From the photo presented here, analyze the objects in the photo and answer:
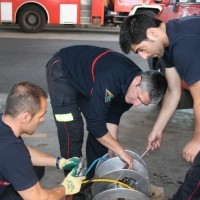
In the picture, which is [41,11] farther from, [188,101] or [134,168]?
[134,168]

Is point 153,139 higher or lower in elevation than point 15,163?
lower

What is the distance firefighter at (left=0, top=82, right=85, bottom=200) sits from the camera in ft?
6.37

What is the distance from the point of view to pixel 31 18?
12.7m

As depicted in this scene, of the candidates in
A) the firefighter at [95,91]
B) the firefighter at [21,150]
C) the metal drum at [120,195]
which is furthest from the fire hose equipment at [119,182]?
the firefighter at [21,150]

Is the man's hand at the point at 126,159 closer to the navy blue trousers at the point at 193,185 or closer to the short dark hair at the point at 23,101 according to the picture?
the navy blue trousers at the point at 193,185

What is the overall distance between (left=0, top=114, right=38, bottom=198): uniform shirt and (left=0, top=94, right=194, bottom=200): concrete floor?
141 cm

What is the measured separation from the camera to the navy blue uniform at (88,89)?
8.40ft

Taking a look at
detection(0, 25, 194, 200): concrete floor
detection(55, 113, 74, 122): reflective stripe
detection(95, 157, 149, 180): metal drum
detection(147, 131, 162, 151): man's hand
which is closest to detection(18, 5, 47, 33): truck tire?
detection(0, 25, 194, 200): concrete floor

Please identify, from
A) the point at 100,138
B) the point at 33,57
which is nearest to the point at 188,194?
the point at 100,138

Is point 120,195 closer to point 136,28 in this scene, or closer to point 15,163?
point 15,163

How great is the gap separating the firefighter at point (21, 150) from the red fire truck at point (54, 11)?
10562 mm

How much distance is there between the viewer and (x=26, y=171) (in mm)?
1957

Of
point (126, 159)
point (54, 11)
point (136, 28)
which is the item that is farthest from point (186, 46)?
point (54, 11)

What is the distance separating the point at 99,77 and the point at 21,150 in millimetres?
806
